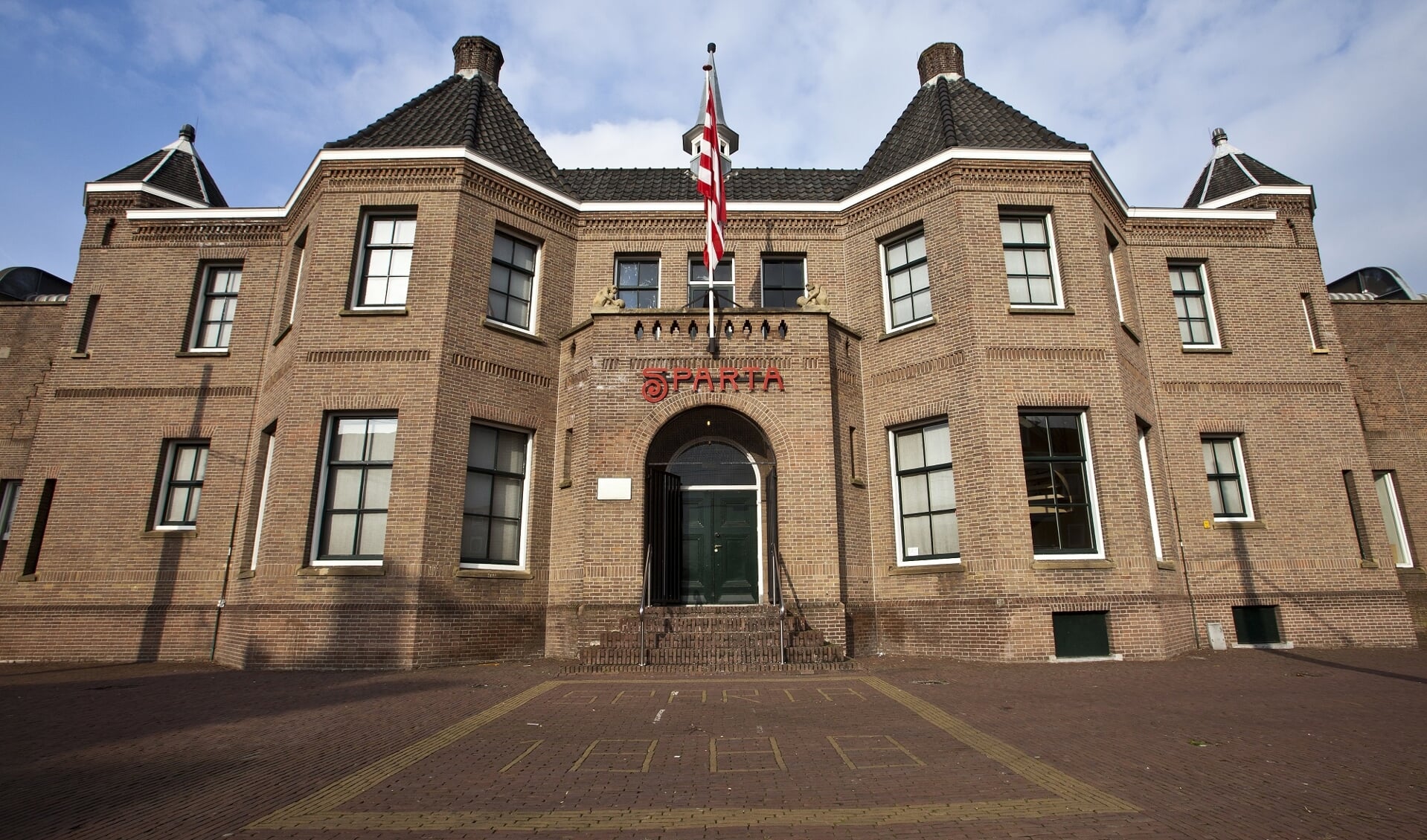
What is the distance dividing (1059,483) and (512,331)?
10478 mm

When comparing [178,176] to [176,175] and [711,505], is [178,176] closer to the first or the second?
[176,175]

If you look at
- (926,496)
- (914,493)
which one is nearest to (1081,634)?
(926,496)

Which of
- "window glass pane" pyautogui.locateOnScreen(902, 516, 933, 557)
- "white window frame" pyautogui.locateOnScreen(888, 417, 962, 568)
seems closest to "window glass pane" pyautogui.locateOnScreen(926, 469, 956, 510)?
"white window frame" pyautogui.locateOnScreen(888, 417, 962, 568)

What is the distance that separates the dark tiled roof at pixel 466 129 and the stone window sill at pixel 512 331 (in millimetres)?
3300

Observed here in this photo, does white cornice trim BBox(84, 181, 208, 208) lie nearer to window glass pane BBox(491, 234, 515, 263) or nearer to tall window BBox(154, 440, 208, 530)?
tall window BBox(154, 440, 208, 530)

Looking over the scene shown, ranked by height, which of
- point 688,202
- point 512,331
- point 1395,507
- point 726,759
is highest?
point 688,202

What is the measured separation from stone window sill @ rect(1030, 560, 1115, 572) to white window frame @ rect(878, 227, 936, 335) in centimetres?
488

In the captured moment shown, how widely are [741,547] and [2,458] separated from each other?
16.4 m

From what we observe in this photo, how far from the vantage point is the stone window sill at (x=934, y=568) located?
41.7ft

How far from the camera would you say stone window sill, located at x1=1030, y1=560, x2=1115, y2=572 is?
12203 mm

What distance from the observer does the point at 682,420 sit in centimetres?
1370

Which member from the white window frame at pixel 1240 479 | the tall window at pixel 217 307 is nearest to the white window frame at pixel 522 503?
the tall window at pixel 217 307

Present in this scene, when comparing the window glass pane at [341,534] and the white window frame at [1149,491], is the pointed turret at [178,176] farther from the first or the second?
the white window frame at [1149,491]

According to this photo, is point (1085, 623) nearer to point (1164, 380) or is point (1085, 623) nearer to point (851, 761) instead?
point (1164, 380)
